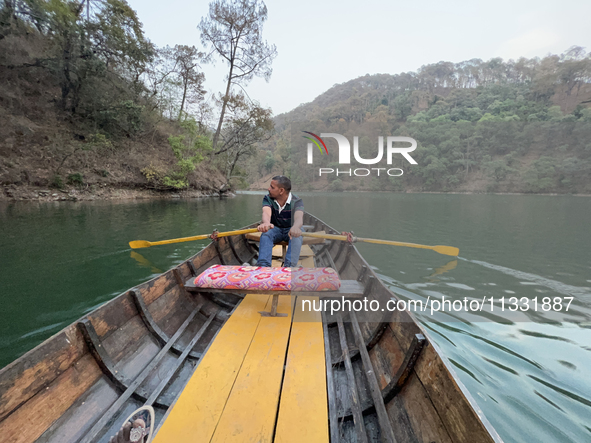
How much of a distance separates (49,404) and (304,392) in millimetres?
1553

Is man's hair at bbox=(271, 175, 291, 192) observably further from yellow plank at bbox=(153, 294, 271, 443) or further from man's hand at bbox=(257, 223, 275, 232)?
yellow plank at bbox=(153, 294, 271, 443)

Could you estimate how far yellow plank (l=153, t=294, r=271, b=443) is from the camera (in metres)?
1.51

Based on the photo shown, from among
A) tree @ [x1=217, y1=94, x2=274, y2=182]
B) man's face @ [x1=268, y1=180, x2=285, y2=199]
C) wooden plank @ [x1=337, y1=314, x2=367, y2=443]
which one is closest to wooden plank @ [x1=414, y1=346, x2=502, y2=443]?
wooden plank @ [x1=337, y1=314, x2=367, y2=443]

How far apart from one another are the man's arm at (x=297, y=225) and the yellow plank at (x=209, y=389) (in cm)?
145

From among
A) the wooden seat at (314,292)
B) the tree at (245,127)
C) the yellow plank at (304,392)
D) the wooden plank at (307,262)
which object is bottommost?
the wooden plank at (307,262)

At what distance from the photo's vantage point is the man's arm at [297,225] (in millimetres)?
3832

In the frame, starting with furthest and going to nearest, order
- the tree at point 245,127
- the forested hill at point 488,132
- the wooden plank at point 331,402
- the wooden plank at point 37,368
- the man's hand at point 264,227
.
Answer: the forested hill at point 488,132 < the tree at point 245,127 < the man's hand at point 264,227 < the wooden plank at point 331,402 < the wooden plank at point 37,368

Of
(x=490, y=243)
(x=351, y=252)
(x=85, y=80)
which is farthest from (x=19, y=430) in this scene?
(x=85, y=80)

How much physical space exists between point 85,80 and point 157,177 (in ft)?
27.6

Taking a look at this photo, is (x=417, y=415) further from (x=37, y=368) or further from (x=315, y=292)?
(x=37, y=368)

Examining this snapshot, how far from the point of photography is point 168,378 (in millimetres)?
2068

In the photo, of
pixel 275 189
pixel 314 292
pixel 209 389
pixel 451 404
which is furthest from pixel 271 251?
pixel 451 404

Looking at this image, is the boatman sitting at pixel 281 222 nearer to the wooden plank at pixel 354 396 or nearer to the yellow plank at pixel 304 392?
the yellow plank at pixel 304 392

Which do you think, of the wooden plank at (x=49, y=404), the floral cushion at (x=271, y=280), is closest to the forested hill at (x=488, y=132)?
the floral cushion at (x=271, y=280)
